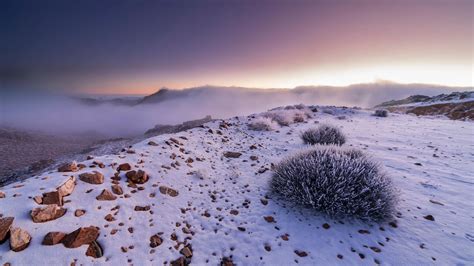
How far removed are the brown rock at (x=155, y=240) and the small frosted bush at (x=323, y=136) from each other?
749cm

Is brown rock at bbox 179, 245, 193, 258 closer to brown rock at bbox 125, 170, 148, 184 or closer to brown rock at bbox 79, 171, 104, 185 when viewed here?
brown rock at bbox 125, 170, 148, 184

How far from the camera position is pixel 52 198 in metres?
3.65

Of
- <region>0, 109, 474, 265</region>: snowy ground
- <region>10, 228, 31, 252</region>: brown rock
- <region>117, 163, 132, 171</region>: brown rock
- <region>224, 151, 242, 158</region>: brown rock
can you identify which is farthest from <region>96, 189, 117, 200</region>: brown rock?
<region>224, 151, 242, 158</region>: brown rock

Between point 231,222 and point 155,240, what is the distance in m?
1.42

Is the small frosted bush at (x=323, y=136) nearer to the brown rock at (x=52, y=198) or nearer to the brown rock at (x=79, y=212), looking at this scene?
the brown rock at (x=79, y=212)

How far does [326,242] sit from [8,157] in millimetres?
17308

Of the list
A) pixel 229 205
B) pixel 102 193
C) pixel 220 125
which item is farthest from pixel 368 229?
pixel 220 125

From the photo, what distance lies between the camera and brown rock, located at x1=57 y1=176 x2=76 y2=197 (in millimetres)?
3836

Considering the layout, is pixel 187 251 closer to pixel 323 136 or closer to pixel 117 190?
pixel 117 190

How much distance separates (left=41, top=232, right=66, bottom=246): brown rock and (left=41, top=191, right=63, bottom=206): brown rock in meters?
0.67

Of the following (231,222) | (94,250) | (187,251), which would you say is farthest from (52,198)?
(231,222)

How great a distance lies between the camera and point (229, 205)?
4.92m

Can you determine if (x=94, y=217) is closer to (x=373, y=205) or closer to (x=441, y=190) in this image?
(x=373, y=205)

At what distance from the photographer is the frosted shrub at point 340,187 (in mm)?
4406
